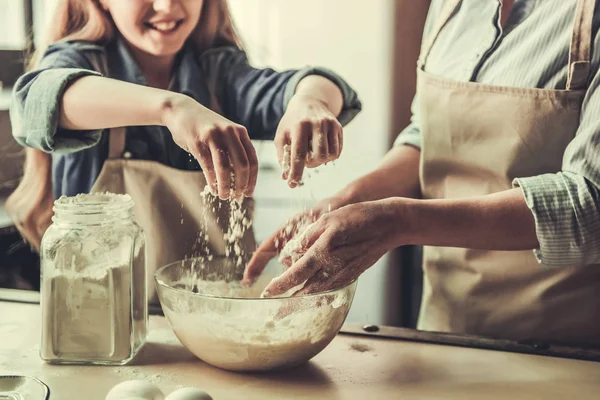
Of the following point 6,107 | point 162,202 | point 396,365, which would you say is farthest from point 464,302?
point 6,107

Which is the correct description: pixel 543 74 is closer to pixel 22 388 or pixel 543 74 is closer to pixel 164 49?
pixel 164 49

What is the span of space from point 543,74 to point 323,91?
0.31 m

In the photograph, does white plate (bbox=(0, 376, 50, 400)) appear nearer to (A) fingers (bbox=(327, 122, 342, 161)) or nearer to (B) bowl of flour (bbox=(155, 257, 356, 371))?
(B) bowl of flour (bbox=(155, 257, 356, 371))

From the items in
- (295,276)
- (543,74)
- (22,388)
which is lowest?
(22,388)

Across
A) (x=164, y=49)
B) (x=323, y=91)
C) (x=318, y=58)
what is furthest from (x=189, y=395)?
(x=318, y=58)

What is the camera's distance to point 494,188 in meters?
0.99

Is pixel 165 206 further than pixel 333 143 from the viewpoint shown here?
Yes

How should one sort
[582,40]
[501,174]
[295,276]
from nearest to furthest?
[295,276] → [582,40] → [501,174]

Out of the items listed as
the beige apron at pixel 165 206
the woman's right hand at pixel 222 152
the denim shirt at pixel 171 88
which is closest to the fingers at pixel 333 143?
the woman's right hand at pixel 222 152

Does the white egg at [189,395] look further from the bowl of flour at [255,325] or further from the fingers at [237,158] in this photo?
the fingers at [237,158]

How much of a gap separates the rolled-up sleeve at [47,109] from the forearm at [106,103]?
0.01 metres

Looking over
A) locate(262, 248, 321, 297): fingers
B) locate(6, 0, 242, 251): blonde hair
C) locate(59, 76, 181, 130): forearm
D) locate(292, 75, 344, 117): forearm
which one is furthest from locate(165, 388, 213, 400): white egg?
locate(6, 0, 242, 251): blonde hair

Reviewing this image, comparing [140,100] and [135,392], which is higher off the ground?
[140,100]

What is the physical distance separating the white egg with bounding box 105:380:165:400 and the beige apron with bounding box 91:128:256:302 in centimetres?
41
